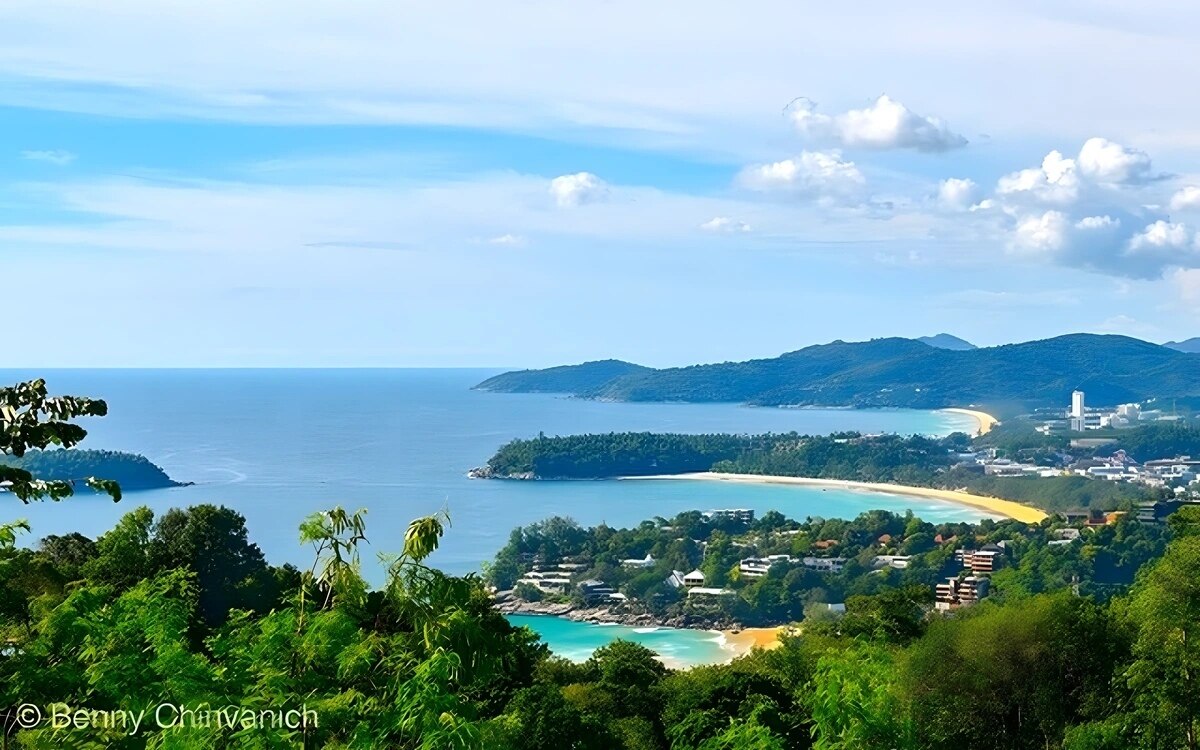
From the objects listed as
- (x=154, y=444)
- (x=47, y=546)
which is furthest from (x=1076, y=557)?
(x=154, y=444)

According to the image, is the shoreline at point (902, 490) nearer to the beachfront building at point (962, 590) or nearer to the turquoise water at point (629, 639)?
the beachfront building at point (962, 590)

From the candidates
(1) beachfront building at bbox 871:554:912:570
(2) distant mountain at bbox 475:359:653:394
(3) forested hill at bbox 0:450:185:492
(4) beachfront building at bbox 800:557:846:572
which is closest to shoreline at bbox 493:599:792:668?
(4) beachfront building at bbox 800:557:846:572

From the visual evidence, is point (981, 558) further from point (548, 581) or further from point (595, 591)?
point (548, 581)

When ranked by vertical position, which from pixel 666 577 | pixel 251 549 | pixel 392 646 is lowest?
pixel 666 577

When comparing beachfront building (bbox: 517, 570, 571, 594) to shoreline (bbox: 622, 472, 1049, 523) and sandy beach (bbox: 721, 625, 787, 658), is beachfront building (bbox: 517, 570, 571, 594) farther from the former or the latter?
shoreline (bbox: 622, 472, 1049, 523)

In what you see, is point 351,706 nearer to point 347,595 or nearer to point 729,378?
point 347,595

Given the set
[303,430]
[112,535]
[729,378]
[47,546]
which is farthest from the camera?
[729,378]

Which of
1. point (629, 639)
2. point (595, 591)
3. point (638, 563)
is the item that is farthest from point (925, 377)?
point (629, 639)
